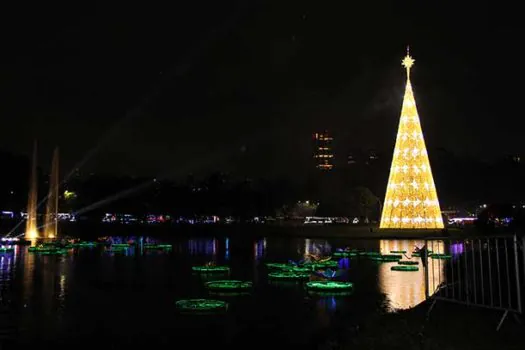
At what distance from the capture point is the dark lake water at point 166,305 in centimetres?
1398

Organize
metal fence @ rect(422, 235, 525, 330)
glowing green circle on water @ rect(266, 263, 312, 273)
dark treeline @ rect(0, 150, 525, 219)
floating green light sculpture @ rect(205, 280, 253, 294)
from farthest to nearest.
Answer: dark treeline @ rect(0, 150, 525, 219) → glowing green circle on water @ rect(266, 263, 312, 273) → floating green light sculpture @ rect(205, 280, 253, 294) → metal fence @ rect(422, 235, 525, 330)

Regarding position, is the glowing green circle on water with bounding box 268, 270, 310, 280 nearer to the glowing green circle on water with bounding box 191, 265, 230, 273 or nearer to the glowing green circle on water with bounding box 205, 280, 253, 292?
the glowing green circle on water with bounding box 191, 265, 230, 273

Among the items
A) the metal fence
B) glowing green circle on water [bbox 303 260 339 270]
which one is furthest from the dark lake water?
the metal fence

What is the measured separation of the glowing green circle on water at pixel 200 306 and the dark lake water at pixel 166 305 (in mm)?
349

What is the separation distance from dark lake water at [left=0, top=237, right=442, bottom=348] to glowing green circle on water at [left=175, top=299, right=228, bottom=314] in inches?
13.7

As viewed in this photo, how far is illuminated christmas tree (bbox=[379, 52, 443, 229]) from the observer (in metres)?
49.6

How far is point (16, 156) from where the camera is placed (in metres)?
83.1

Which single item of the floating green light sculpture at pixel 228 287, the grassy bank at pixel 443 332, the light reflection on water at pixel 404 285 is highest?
the grassy bank at pixel 443 332

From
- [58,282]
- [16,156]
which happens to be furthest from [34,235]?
[58,282]

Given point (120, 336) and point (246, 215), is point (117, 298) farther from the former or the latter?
point (246, 215)

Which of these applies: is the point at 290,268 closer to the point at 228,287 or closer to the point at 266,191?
the point at 228,287

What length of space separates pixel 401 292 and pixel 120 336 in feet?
38.1

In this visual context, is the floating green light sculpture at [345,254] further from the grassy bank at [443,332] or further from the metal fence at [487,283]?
the grassy bank at [443,332]

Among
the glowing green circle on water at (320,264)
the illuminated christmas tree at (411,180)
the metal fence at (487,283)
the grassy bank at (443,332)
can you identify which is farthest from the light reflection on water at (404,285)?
the illuminated christmas tree at (411,180)
